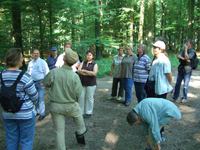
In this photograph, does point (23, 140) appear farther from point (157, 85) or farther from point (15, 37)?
point (15, 37)

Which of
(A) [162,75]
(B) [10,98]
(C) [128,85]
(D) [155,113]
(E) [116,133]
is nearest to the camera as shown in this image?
(B) [10,98]

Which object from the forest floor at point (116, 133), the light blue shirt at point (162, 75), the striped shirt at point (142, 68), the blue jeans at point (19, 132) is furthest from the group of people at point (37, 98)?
the striped shirt at point (142, 68)

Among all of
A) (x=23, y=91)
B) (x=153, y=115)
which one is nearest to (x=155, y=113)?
(x=153, y=115)

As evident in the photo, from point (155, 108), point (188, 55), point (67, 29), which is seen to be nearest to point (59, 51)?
point (67, 29)

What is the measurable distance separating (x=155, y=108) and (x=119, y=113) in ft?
9.33

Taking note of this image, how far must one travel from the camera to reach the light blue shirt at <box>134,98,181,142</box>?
245cm

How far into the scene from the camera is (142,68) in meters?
4.87

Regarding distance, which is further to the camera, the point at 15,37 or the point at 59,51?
the point at 59,51

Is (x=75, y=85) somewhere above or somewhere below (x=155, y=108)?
above

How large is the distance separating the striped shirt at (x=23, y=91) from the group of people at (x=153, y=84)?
162 centimetres

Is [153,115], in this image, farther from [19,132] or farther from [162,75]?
[19,132]

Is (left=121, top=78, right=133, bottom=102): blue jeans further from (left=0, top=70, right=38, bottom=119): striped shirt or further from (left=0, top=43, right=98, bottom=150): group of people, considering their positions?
(left=0, top=70, right=38, bottom=119): striped shirt

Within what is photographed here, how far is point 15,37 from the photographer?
33.6 feet

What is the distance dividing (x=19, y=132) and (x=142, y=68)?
11.8 ft
